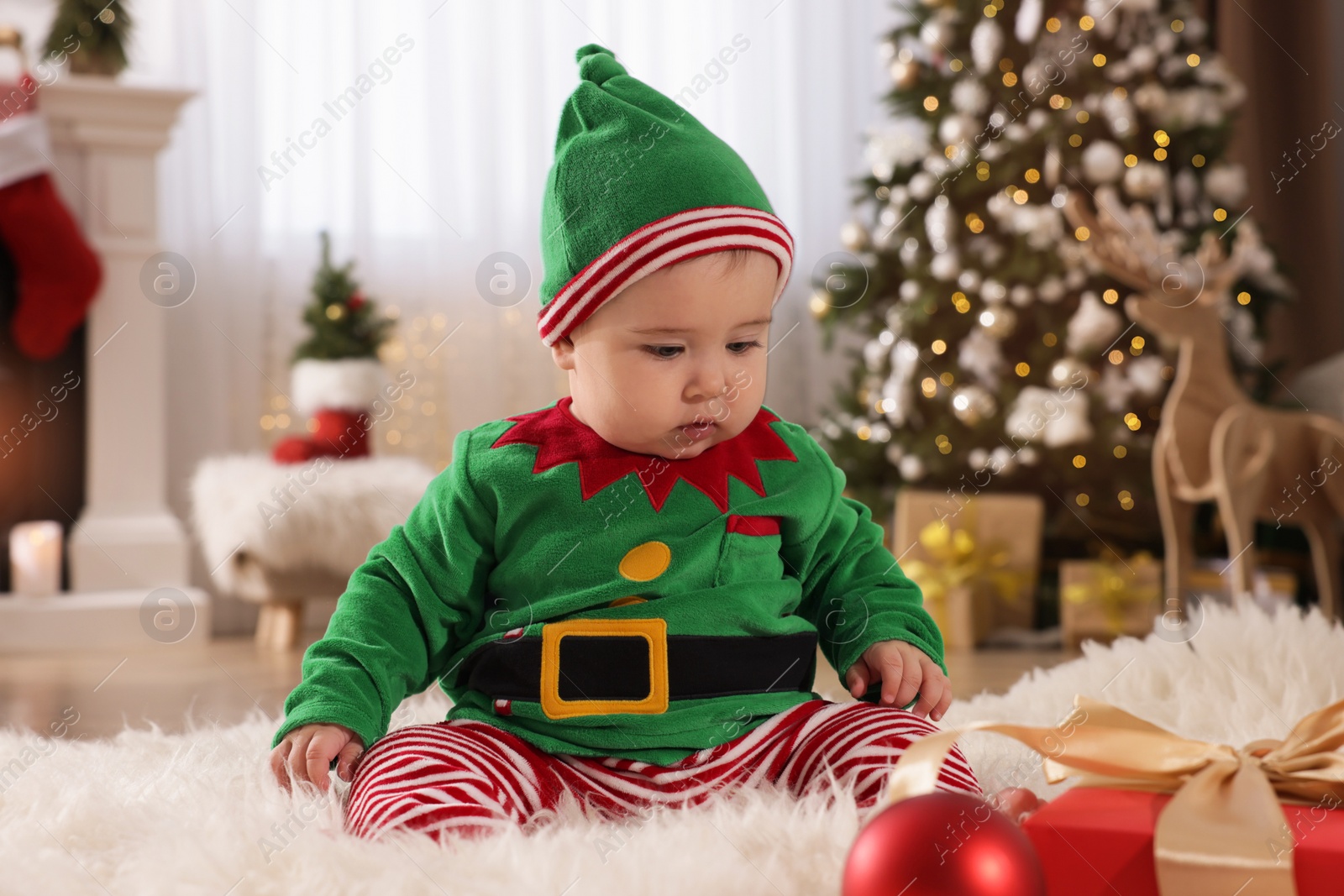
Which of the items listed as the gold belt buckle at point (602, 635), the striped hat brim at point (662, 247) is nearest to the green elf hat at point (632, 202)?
the striped hat brim at point (662, 247)

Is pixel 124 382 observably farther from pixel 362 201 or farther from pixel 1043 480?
pixel 1043 480

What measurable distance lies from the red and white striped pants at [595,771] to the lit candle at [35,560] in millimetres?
2035

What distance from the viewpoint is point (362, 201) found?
316 centimetres

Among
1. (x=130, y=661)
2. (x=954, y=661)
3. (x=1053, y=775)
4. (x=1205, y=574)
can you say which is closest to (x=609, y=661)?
(x=1053, y=775)

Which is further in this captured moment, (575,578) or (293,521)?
(293,521)

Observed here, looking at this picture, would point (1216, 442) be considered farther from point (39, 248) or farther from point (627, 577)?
point (39, 248)

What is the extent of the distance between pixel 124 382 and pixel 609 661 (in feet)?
7.37

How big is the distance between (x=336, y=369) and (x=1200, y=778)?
2.30 metres

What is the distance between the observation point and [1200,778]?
69cm

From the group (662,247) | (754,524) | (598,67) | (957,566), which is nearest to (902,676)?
(754,524)

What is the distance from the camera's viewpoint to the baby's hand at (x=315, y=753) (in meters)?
0.85

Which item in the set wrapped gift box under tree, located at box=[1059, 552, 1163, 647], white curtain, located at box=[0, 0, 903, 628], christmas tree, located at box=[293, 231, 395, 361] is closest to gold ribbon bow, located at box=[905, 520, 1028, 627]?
wrapped gift box under tree, located at box=[1059, 552, 1163, 647]

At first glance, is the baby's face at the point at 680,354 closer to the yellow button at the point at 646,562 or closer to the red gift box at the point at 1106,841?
the yellow button at the point at 646,562

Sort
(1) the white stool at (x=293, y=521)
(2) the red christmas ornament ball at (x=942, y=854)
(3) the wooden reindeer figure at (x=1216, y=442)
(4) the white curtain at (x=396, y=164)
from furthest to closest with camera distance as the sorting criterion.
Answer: (4) the white curtain at (x=396, y=164) < (1) the white stool at (x=293, y=521) < (3) the wooden reindeer figure at (x=1216, y=442) < (2) the red christmas ornament ball at (x=942, y=854)
